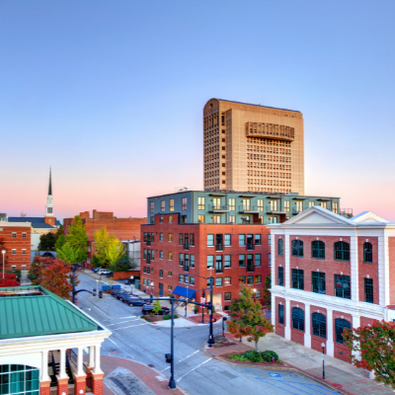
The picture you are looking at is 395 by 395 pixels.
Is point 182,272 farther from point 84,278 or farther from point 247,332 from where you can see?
point 84,278

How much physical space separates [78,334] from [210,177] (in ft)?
506

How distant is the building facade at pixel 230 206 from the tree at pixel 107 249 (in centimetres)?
1957

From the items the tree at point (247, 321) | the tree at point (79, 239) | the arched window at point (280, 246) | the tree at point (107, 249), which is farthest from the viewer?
the tree at point (79, 239)

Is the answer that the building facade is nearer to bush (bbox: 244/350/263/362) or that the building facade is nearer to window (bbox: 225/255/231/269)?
window (bbox: 225/255/231/269)

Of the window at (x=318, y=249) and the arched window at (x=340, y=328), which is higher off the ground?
the window at (x=318, y=249)

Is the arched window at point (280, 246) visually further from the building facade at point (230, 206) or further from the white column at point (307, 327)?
the building facade at point (230, 206)

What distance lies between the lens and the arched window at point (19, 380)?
16.5 metres

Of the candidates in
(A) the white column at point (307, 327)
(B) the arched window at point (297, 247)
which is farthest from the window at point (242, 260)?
(A) the white column at point (307, 327)

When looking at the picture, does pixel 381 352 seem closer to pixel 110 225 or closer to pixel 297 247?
pixel 297 247

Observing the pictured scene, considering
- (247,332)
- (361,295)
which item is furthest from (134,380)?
(361,295)

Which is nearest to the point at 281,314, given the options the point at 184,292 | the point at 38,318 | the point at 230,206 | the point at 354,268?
the point at 354,268

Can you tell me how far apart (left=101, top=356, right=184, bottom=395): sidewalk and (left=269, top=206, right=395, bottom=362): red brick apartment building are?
14.9 metres

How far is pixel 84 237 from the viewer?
103 meters

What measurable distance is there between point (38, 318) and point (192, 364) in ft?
57.4
